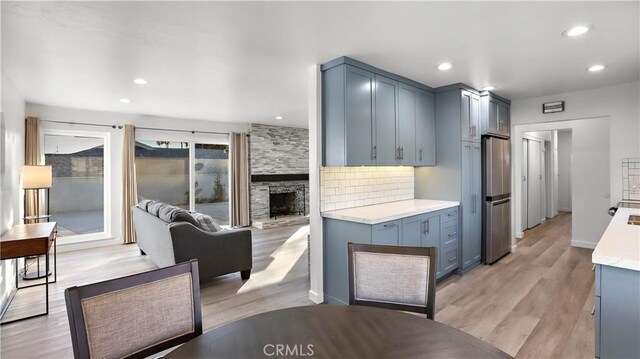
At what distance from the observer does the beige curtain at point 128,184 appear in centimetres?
578

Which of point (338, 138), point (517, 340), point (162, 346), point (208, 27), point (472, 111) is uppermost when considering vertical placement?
point (208, 27)

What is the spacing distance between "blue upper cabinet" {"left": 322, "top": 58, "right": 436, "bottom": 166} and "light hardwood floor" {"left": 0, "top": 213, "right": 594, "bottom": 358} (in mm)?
1581

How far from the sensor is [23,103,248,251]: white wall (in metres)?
5.18

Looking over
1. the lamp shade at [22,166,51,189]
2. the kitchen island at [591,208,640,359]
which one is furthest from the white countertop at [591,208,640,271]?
the lamp shade at [22,166,51,189]

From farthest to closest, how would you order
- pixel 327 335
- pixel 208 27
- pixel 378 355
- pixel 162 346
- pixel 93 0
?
pixel 208 27 < pixel 93 0 < pixel 162 346 < pixel 327 335 < pixel 378 355

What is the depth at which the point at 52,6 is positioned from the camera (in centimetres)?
204

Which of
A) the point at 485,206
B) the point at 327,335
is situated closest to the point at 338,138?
the point at 327,335

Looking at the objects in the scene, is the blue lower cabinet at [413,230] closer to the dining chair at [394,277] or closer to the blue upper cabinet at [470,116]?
the blue upper cabinet at [470,116]

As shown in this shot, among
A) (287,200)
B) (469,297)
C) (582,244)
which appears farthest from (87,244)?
(582,244)

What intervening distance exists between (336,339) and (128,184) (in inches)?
234

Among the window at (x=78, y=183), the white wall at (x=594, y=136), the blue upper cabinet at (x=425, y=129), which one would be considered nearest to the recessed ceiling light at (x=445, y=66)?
the blue upper cabinet at (x=425, y=129)

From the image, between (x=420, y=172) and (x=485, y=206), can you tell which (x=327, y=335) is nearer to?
(x=420, y=172)

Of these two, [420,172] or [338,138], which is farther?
[420,172]

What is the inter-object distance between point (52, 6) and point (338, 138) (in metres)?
2.31
